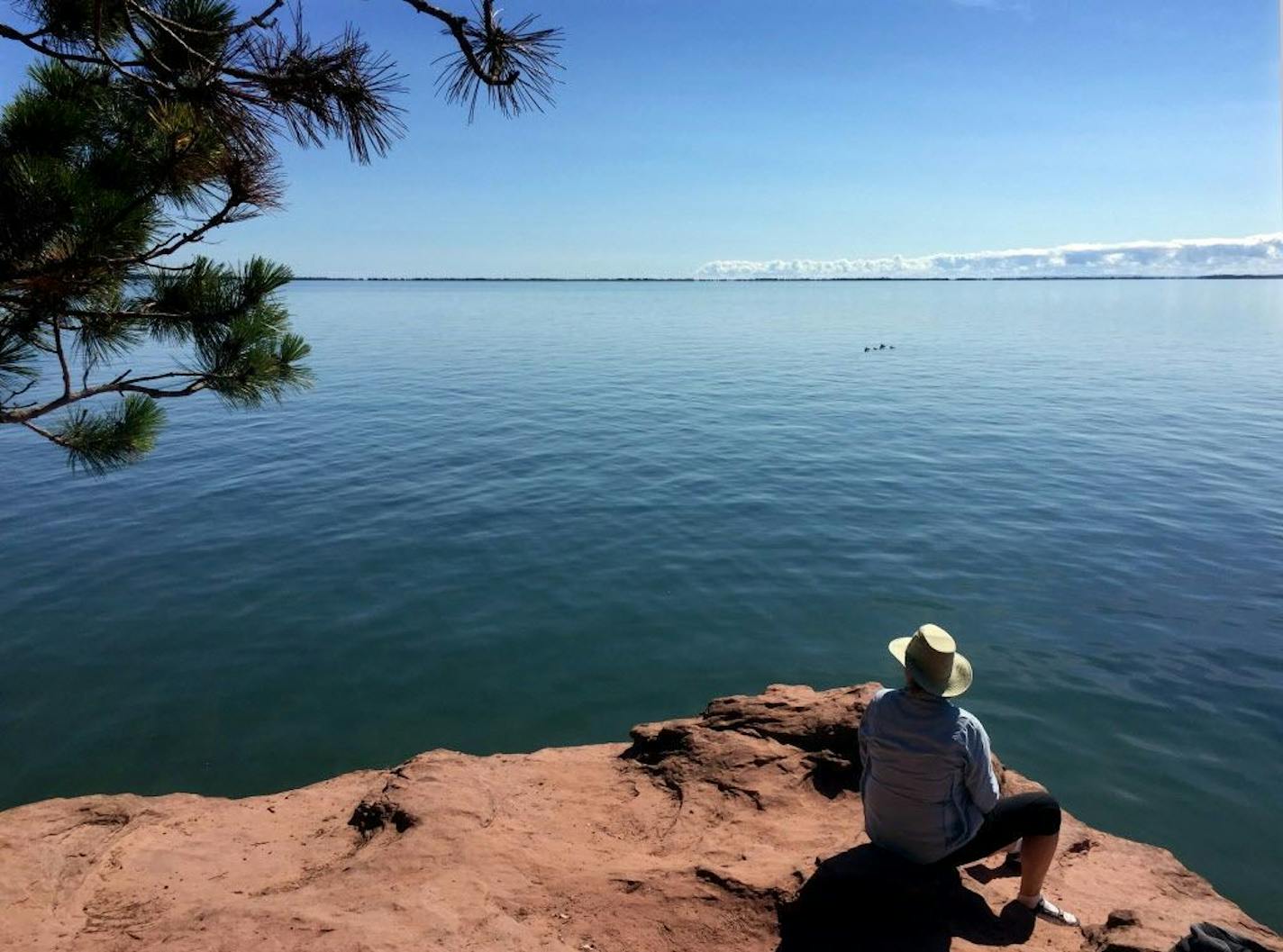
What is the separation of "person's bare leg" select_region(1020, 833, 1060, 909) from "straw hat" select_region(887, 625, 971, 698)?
3.39 ft

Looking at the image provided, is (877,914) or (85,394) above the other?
(85,394)

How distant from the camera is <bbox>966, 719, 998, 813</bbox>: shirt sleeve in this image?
4330 mm

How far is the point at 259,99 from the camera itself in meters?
4.42

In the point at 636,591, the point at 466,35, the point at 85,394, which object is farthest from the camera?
the point at 636,591

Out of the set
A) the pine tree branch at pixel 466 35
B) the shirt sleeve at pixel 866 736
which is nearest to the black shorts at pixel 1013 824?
the shirt sleeve at pixel 866 736

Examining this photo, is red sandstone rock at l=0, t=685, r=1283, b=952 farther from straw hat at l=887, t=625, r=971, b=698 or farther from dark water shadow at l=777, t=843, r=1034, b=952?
straw hat at l=887, t=625, r=971, b=698

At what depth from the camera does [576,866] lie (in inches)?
191

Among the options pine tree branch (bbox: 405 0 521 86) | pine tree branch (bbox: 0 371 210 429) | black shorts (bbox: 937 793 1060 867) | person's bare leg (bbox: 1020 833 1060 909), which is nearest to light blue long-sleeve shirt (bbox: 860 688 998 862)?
black shorts (bbox: 937 793 1060 867)

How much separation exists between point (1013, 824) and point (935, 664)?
1.18 metres

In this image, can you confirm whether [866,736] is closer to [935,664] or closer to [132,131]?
[935,664]

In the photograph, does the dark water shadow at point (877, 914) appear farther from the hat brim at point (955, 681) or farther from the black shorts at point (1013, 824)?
the hat brim at point (955, 681)

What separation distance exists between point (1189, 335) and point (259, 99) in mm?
59515

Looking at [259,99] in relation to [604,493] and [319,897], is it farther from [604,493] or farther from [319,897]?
[604,493]

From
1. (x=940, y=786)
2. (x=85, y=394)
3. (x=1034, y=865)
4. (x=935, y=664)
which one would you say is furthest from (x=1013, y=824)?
(x=85, y=394)
